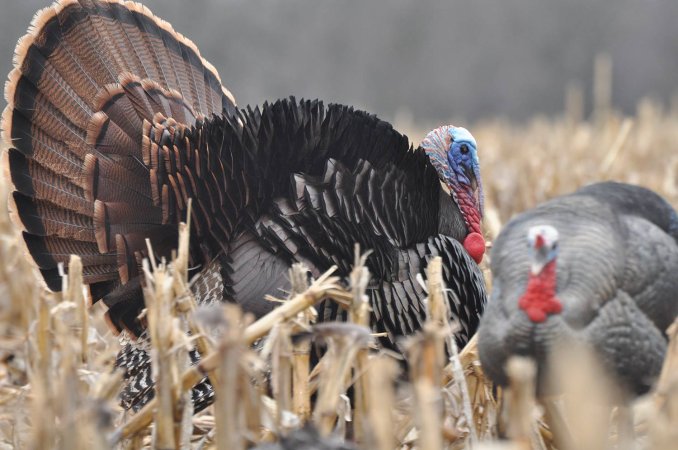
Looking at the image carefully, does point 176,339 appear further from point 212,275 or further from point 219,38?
point 219,38

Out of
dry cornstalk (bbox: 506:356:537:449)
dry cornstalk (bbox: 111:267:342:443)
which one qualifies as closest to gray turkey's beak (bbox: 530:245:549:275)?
dry cornstalk (bbox: 506:356:537:449)

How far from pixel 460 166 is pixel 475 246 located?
0.29 metres

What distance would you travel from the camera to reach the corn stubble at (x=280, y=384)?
147cm

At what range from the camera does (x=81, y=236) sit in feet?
9.20

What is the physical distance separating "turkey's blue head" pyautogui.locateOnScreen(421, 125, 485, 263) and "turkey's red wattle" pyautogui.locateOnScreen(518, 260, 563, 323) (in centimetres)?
130

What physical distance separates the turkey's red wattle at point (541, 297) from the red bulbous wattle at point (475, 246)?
3.96 feet

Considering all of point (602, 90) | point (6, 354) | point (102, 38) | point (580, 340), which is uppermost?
point (602, 90)

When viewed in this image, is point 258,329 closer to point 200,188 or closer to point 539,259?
point 539,259

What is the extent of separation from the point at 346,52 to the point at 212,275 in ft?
60.4

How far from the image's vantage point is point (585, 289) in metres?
1.73

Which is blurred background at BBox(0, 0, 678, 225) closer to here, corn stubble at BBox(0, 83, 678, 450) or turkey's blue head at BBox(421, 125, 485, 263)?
turkey's blue head at BBox(421, 125, 485, 263)

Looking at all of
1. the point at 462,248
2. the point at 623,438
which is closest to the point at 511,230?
the point at 623,438

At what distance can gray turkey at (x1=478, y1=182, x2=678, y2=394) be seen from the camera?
1.71m

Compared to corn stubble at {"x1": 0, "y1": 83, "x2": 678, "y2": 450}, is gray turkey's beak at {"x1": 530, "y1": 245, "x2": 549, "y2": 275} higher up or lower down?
higher up
